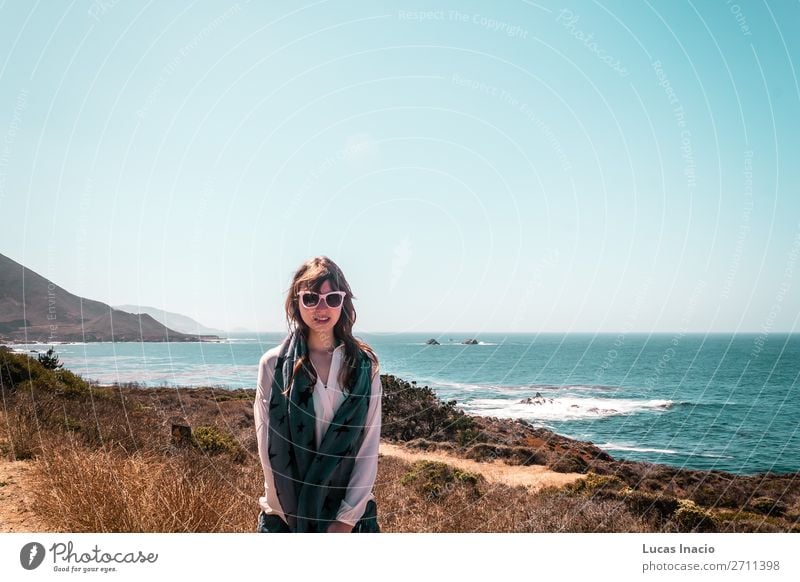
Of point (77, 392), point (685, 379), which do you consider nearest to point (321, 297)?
point (77, 392)

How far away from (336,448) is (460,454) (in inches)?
563

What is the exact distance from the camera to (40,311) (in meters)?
4.79

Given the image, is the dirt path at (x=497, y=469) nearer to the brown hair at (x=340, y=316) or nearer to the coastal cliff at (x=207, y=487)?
the coastal cliff at (x=207, y=487)

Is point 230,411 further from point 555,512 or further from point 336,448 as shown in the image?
point 336,448

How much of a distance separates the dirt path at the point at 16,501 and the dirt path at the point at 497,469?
941 centimetres


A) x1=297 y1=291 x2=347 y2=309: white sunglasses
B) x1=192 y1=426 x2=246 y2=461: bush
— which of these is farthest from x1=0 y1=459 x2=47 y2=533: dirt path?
x1=297 y1=291 x2=347 y2=309: white sunglasses

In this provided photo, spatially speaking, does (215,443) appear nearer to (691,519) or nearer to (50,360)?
(50,360)

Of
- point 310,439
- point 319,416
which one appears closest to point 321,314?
point 319,416

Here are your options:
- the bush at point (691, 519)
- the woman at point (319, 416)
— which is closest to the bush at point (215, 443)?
the woman at point (319, 416)

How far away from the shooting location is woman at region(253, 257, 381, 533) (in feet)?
7.80

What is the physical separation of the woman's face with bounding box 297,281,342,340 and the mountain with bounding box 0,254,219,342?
2.74 m

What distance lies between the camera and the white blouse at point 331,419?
7.84ft

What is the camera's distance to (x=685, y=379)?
→ 146 ft
